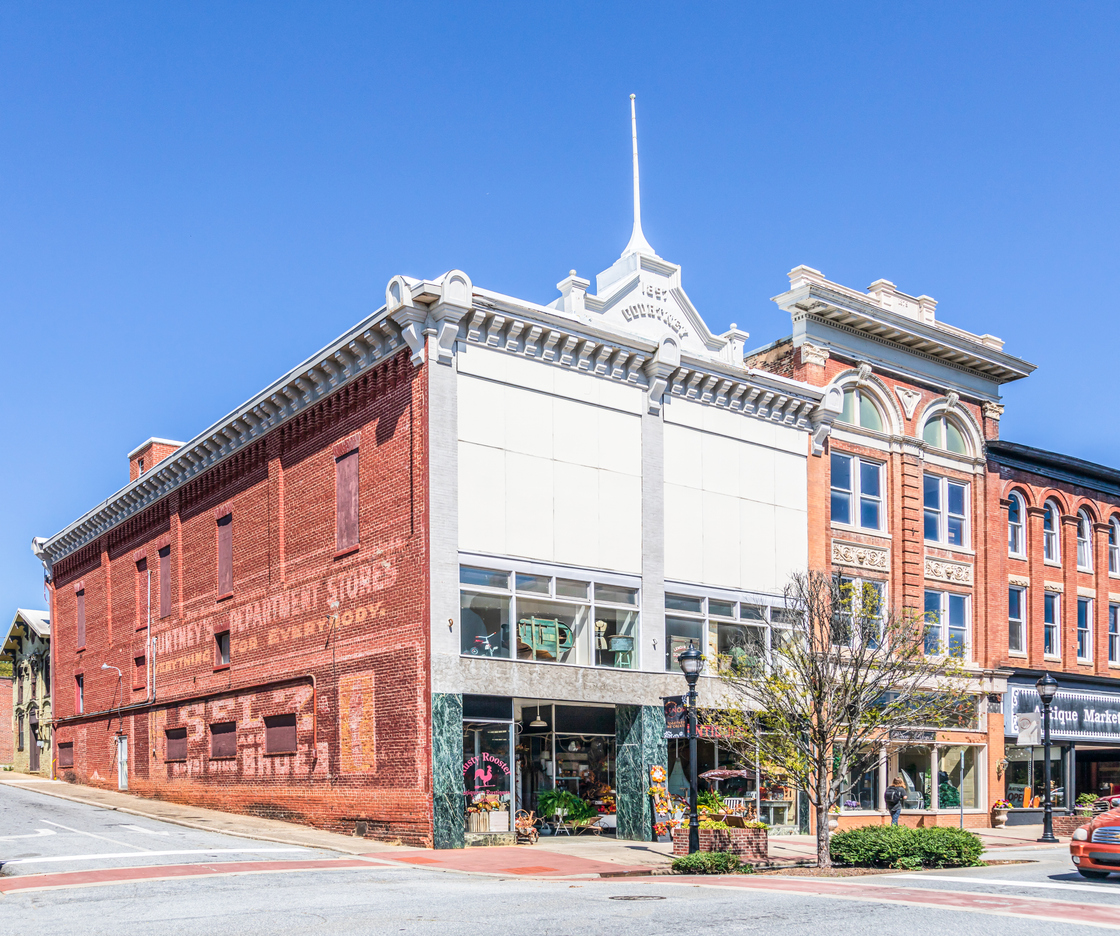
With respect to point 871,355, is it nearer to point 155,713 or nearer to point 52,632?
point 155,713

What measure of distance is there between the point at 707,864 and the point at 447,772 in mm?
6009

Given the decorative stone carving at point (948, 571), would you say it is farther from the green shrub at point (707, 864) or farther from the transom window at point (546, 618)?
the green shrub at point (707, 864)

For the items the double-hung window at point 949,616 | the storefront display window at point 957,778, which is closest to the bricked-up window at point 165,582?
the double-hung window at point 949,616

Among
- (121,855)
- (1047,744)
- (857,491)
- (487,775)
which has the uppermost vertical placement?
(857,491)

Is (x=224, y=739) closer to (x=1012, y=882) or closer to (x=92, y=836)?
(x=92, y=836)

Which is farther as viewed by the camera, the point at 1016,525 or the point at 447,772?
the point at 1016,525

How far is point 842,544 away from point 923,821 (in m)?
8.44

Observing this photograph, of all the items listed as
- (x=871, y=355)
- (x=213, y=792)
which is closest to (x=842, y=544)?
(x=871, y=355)

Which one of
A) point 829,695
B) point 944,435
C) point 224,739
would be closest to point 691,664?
point 829,695

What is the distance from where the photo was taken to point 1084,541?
41688 millimetres

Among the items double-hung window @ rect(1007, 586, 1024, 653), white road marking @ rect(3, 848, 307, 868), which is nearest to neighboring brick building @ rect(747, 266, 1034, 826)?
double-hung window @ rect(1007, 586, 1024, 653)

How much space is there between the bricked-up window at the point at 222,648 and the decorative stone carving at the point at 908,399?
20.8 metres

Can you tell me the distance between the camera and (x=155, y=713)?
37.2 m

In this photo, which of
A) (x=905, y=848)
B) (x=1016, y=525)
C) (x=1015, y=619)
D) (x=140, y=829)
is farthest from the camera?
(x=1016, y=525)
